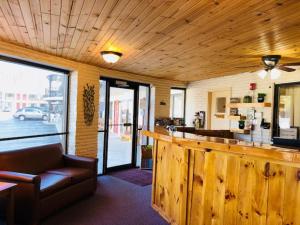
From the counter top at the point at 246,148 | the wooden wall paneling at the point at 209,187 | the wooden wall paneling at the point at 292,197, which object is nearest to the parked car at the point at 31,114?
the counter top at the point at 246,148

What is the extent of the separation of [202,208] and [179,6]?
191 centimetres

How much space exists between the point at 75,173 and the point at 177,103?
4128 mm

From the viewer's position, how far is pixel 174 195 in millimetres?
2922

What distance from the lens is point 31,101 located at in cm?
432

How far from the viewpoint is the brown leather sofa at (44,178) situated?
289 cm

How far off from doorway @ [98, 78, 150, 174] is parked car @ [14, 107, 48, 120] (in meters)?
1.29

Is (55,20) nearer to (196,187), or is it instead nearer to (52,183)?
(52,183)

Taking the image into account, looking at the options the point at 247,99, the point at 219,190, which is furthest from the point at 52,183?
the point at 247,99

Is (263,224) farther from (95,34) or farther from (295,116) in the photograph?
(295,116)

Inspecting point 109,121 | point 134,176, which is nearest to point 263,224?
point 134,176

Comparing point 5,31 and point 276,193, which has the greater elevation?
point 5,31

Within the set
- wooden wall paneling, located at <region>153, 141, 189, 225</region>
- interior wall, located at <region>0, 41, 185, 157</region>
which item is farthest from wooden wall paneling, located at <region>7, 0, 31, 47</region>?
wooden wall paneling, located at <region>153, 141, 189, 225</region>

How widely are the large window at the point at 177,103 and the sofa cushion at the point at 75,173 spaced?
12.1ft

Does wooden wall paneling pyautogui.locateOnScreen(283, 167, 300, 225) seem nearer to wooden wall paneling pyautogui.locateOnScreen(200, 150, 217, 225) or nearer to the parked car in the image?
wooden wall paneling pyautogui.locateOnScreen(200, 150, 217, 225)
